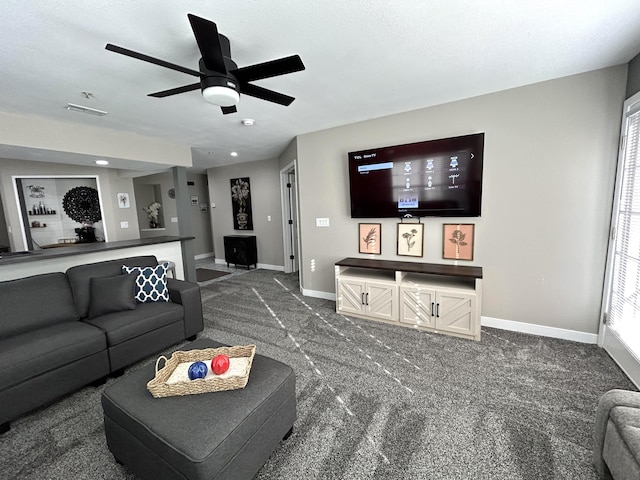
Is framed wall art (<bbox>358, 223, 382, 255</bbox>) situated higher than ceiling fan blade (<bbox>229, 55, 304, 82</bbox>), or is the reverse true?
ceiling fan blade (<bbox>229, 55, 304, 82</bbox>)

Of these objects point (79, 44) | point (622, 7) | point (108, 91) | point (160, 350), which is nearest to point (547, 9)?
point (622, 7)

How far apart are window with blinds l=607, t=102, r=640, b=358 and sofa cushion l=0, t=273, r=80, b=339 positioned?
4.67 meters

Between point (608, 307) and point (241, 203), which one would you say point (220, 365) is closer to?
point (608, 307)

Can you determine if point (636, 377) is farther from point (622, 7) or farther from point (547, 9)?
point (547, 9)

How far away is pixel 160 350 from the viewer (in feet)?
8.45

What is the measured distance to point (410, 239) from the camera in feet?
10.8

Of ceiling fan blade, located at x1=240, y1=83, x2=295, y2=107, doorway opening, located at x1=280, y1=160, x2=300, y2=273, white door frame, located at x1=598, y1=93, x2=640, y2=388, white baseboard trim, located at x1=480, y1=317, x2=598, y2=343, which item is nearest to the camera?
ceiling fan blade, located at x1=240, y1=83, x2=295, y2=107

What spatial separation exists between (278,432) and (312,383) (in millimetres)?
656

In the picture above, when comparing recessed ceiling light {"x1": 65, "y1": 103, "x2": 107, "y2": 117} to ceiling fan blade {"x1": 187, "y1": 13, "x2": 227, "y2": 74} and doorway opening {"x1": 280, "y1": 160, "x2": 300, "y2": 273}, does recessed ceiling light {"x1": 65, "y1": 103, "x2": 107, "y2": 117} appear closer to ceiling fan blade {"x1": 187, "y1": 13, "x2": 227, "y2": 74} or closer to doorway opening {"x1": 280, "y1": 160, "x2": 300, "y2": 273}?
ceiling fan blade {"x1": 187, "y1": 13, "x2": 227, "y2": 74}

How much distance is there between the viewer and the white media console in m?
2.69

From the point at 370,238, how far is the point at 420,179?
3.21 ft

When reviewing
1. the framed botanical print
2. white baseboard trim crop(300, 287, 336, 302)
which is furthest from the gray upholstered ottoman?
white baseboard trim crop(300, 287, 336, 302)

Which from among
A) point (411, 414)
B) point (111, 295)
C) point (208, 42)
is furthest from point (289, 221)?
point (411, 414)

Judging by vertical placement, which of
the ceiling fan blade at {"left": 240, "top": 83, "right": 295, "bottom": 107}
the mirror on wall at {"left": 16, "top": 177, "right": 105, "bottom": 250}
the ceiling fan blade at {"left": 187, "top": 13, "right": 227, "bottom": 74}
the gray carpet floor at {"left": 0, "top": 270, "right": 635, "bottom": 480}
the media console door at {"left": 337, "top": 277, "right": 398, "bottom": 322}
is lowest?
the gray carpet floor at {"left": 0, "top": 270, "right": 635, "bottom": 480}
